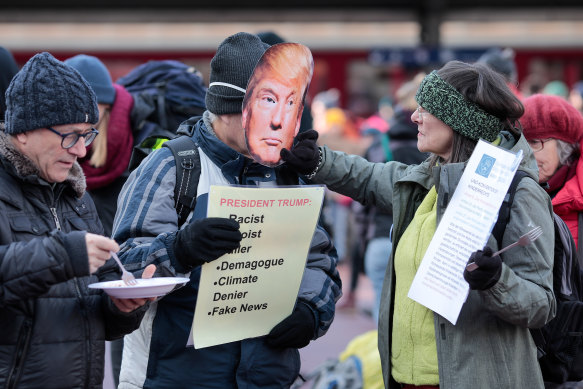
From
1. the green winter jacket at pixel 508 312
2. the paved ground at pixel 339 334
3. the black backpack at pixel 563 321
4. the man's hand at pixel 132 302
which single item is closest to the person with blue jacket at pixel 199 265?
the man's hand at pixel 132 302

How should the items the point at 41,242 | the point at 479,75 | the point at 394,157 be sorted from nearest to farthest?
1. the point at 41,242
2. the point at 479,75
3. the point at 394,157

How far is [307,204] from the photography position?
241 centimetres

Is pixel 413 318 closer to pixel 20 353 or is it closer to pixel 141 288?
pixel 141 288

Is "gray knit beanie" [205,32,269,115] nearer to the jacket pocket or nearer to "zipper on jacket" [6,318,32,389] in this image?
the jacket pocket

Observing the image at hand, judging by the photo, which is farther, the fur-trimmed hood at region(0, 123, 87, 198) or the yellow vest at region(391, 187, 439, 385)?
the yellow vest at region(391, 187, 439, 385)

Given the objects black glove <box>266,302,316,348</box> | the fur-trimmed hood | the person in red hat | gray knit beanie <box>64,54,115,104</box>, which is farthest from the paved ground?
the fur-trimmed hood

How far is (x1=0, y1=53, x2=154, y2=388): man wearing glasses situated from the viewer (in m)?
1.93

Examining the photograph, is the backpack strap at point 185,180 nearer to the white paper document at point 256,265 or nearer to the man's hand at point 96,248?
the white paper document at point 256,265

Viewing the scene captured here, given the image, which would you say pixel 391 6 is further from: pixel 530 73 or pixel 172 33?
pixel 172 33

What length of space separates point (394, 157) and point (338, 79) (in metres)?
12.3

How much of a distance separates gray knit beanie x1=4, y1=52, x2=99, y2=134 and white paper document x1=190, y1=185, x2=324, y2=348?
1.38 ft

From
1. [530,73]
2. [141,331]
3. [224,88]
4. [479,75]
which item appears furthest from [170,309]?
[530,73]

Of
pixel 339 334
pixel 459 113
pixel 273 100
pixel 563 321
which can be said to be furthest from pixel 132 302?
pixel 339 334

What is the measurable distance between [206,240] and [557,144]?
167 centimetres
